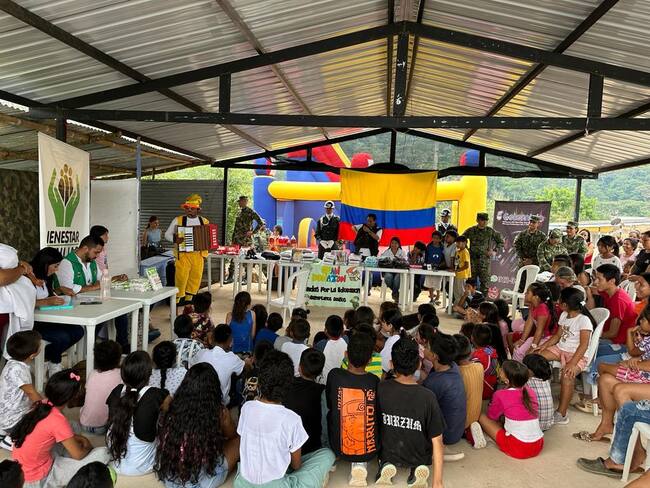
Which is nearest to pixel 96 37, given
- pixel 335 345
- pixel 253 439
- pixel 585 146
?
pixel 335 345

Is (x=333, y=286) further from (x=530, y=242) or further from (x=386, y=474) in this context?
(x=386, y=474)

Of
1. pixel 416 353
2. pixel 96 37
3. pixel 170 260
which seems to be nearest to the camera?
pixel 416 353

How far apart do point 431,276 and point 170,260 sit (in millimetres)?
4351

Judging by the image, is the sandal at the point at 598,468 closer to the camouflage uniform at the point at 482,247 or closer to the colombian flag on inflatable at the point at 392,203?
the camouflage uniform at the point at 482,247

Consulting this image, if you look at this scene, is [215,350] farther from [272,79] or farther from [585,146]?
[585,146]

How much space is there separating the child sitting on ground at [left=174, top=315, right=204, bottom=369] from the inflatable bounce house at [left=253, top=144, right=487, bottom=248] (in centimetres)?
785

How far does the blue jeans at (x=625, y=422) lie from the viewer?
2816 mm

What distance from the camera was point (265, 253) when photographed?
8172mm

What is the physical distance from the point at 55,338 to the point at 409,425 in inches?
112

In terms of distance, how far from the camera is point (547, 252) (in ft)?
25.6

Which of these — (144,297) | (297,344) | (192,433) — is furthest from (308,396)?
(144,297)

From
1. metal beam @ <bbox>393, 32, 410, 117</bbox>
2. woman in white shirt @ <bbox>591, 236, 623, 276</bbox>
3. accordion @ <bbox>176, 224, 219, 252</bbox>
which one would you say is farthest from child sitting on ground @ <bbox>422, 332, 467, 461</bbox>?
accordion @ <bbox>176, 224, 219, 252</bbox>

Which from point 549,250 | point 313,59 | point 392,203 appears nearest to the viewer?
point 313,59

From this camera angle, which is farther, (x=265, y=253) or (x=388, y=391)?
(x=265, y=253)
